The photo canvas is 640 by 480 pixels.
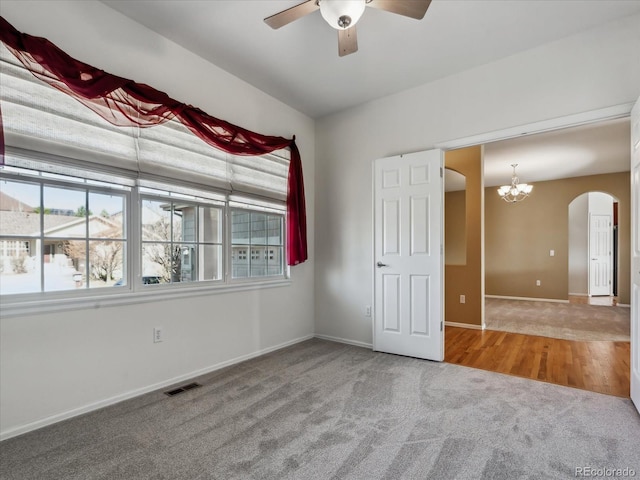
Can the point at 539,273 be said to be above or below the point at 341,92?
below

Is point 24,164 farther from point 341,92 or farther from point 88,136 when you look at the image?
point 341,92

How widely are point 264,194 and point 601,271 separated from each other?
8660 millimetres

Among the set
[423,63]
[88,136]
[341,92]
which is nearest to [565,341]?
[423,63]

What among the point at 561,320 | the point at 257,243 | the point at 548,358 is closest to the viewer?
the point at 548,358

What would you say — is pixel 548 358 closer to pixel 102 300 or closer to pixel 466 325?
pixel 466 325

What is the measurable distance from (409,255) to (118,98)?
111 inches

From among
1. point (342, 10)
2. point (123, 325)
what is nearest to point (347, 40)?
point (342, 10)

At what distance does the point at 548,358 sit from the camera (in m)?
3.35

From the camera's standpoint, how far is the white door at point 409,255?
3238 mm

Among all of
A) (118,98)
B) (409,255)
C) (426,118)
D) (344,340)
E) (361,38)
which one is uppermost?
(361,38)

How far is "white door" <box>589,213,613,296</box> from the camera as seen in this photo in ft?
25.7

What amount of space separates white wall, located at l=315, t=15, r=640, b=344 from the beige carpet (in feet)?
7.89

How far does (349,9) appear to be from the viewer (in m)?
1.79

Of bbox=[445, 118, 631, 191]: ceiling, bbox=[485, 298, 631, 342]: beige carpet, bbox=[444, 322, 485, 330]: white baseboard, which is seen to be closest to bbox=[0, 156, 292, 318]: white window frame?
bbox=[444, 322, 485, 330]: white baseboard
